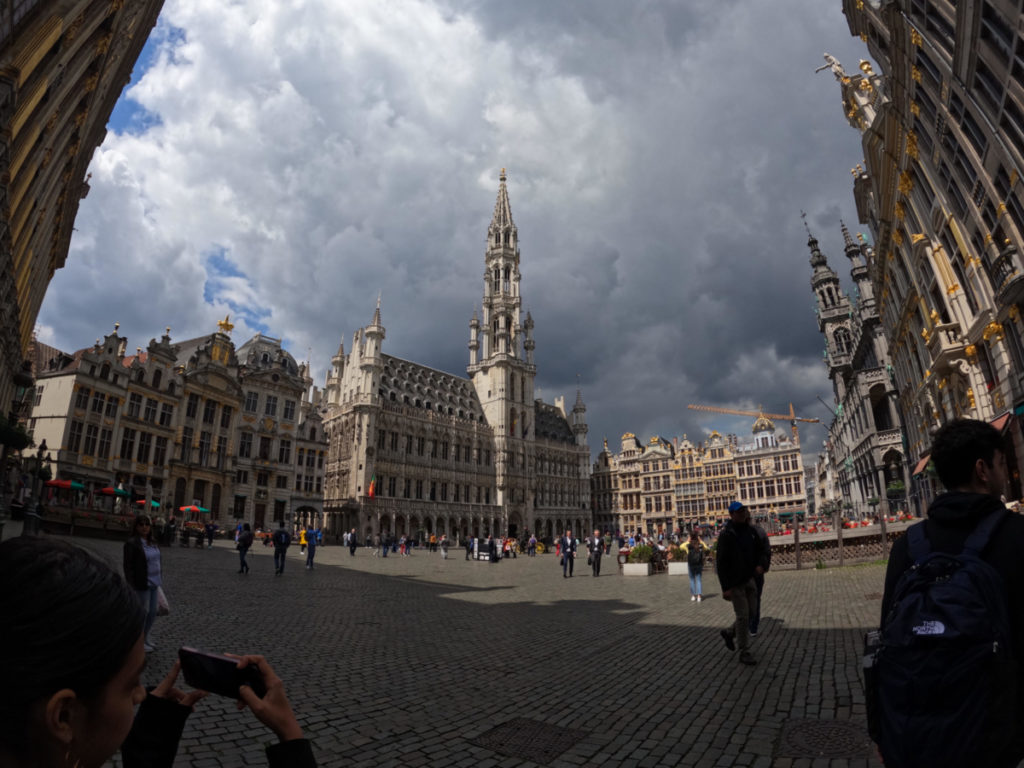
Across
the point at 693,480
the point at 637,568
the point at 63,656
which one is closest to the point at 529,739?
the point at 63,656

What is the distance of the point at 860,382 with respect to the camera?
136 feet

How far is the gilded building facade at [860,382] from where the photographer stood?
123 feet

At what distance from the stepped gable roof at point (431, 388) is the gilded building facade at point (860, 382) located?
44130 mm

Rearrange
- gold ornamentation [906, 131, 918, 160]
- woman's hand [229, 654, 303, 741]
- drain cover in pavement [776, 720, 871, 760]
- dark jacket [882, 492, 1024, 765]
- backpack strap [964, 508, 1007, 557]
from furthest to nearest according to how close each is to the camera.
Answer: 1. gold ornamentation [906, 131, 918, 160]
2. drain cover in pavement [776, 720, 871, 760]
3. backpack strap [964, 508, 1007, 557]
4. dark jacket [882, 492, 1024, 765]
5. woman's hand [229, 654, 303, 741]

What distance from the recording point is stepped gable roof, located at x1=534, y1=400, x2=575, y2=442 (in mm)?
86000

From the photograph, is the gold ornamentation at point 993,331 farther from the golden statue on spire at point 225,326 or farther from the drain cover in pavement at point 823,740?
the golden statue on spire at point 225,326

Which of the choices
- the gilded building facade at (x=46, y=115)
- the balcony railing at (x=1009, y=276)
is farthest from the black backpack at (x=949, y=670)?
the balcony railing at (x=1009, y=276)

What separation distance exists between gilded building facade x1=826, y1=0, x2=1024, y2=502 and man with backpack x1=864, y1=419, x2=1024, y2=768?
1682 centimetres

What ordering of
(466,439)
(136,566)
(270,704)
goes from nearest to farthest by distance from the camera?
(270,704), (136,566), (466,439)

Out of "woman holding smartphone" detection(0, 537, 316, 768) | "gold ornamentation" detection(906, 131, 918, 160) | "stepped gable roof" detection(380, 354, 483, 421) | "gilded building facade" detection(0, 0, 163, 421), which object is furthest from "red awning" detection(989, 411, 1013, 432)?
"stepped gable roof" detection(380, 354, 483, 421)

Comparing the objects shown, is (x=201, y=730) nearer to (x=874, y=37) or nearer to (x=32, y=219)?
(x=32, y=219)

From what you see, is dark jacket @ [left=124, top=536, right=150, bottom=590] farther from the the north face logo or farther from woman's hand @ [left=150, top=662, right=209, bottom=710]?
the the north face logo

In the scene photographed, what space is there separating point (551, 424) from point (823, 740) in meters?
84.7

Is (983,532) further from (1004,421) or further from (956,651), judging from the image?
(1004,421)
